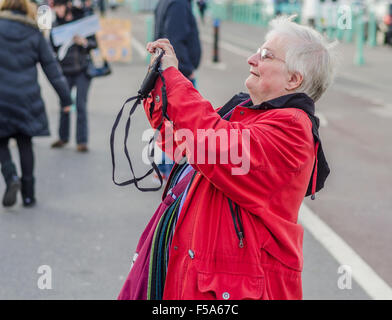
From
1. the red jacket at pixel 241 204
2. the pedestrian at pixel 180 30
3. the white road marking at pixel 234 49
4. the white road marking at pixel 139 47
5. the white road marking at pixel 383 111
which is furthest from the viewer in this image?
the white road marking at pixel 234 49

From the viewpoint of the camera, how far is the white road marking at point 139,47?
22.1 m

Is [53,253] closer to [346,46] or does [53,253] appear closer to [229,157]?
[229,157]

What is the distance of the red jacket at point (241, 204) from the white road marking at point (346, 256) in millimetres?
2479

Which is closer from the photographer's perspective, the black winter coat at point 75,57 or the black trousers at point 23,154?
the black trousers at point 23,154

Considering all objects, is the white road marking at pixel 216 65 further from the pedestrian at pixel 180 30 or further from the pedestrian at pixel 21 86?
the pedestrian at pixel 21 86

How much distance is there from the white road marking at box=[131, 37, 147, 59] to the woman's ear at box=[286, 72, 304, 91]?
745 inches

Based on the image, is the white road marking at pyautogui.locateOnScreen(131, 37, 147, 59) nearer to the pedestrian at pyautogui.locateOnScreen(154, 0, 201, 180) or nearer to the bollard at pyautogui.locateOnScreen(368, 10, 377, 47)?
the bollard at pyautogui.locateOnScreen(368, 10, 377, 47)

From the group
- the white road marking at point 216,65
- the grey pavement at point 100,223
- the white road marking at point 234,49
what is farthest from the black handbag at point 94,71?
the white road marking at point 234,49

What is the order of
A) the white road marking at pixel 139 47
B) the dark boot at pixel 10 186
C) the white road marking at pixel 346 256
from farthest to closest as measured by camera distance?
the white road marking at pixel 139 47, the dark boot at pixel 10 186, the white road marking at pixel 346 256

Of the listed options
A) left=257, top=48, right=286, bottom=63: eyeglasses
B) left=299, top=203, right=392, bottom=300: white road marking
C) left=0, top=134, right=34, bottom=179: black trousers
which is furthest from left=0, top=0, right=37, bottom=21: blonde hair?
left=257, top=48, right=286, bottom=63: eyeglasses

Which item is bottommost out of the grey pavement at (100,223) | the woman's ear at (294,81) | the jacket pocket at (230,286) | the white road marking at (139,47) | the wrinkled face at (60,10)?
the white road marking at (139,47)

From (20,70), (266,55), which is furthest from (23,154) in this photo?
(266,55)

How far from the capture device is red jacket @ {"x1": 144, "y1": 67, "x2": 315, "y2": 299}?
2383mm

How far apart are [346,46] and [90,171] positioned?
A: 721 inches
